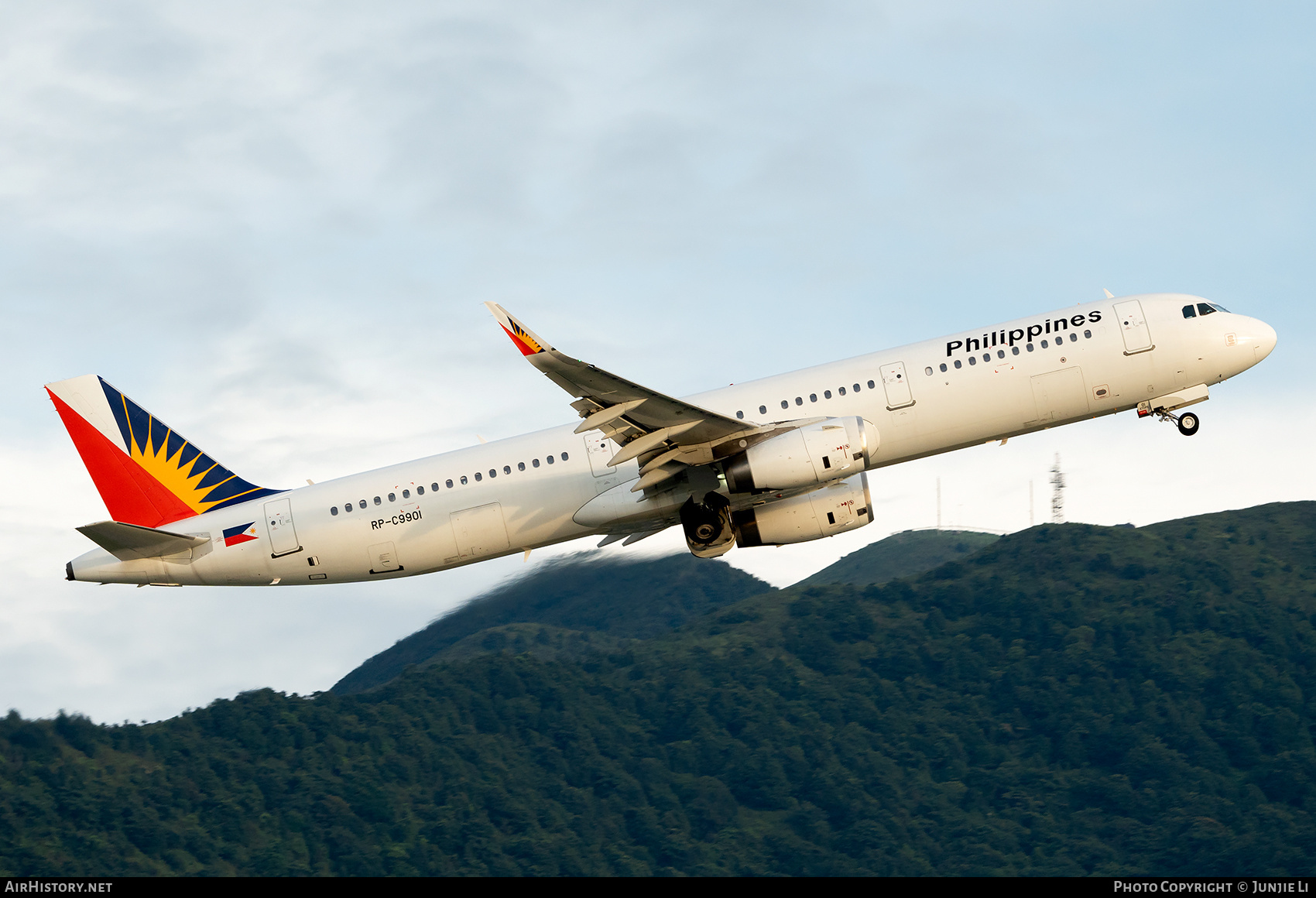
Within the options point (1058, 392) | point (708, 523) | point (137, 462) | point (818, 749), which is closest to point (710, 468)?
point (708, 523)

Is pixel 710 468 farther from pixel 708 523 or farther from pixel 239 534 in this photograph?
pixel 239 534

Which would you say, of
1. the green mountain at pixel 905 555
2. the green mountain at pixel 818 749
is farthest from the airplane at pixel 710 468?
the green mountain at pixel 905 555

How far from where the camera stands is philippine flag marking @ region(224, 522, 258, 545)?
137 ft

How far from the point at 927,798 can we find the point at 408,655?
6327 cm

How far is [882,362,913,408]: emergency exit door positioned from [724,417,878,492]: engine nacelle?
2.06 m

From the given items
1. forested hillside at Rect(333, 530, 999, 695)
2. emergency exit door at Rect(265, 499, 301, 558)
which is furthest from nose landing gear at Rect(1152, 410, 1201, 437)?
forested hillside at Rect(333, 530, 999, 695)

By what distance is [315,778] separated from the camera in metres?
127

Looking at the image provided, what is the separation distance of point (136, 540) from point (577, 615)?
404 feet

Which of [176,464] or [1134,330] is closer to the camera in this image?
[1134,330]

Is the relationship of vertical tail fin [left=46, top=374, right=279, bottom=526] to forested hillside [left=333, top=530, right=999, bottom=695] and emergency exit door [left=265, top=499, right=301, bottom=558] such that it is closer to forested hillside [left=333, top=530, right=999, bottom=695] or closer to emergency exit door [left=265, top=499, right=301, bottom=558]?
emergency exit door [left=265, top=499, right=301, bottom=558]

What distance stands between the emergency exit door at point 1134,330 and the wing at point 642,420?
1065cm

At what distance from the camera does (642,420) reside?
3781 cm

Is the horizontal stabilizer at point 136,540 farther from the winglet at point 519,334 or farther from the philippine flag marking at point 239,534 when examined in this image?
the winglet at point 519,334

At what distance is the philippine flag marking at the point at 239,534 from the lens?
137 feet
